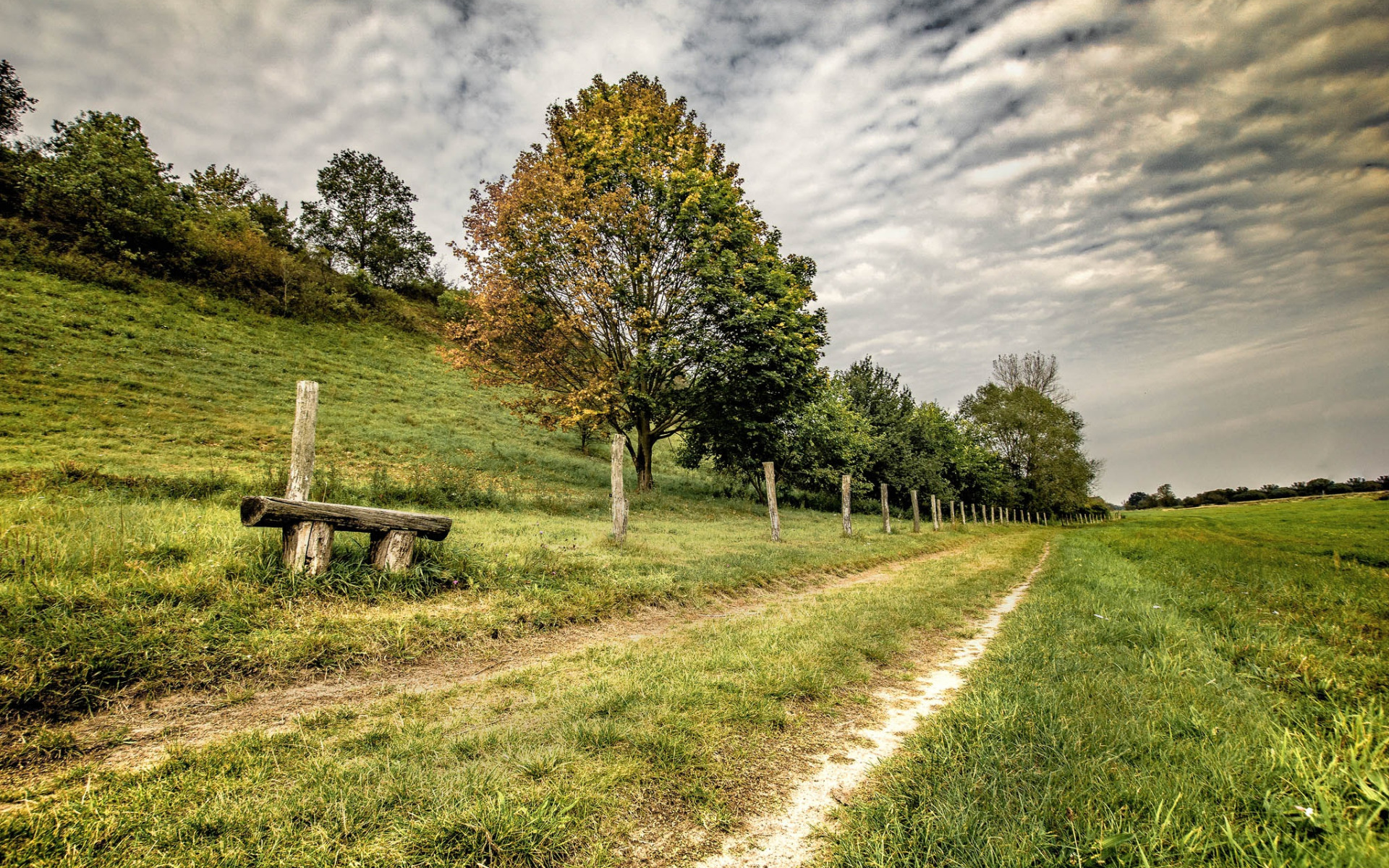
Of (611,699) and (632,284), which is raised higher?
(632,284)

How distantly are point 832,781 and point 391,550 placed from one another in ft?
20.6

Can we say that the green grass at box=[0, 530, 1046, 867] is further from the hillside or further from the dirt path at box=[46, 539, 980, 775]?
the hillside

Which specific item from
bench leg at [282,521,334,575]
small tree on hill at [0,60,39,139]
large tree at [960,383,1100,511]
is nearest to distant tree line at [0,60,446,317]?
small tree on hill at [0,60,39,139]

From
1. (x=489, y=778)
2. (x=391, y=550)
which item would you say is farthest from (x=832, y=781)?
(x=391, y=550)

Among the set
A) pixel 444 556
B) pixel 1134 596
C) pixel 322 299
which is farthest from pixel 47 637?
pixel 322 299

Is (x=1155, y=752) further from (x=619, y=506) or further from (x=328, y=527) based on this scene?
(x=619, y=506)

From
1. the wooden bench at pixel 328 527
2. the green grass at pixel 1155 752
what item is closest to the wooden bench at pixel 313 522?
the wooden bench at pixel 328 527

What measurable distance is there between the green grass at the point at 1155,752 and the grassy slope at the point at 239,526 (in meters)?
5.02

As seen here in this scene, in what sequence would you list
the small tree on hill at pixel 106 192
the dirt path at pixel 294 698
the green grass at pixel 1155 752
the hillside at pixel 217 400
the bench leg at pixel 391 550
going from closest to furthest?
the green grass at pixel 1155 752 < the dirt path at pixel 294 698 < the bench leg at pixel 391 550 < the hillside at pixel 217 400 < the small tree on hill at pixel 106 192

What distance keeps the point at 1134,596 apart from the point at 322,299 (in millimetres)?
45936

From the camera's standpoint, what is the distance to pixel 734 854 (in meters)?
2.46

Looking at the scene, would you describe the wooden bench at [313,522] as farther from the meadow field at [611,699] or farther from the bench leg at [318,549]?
the meadow field at [611,699]

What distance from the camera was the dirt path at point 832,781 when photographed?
246cm

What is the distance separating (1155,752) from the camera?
113 inches
